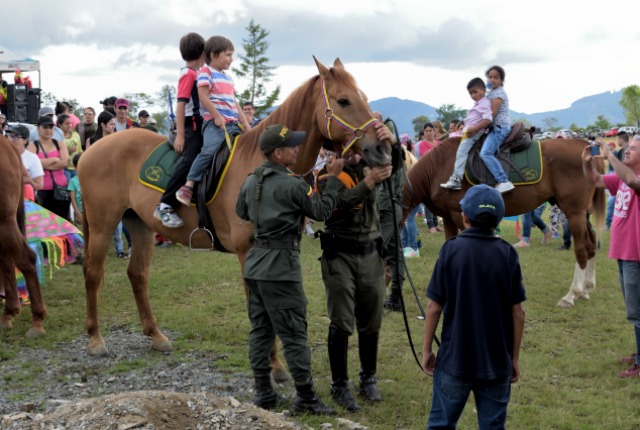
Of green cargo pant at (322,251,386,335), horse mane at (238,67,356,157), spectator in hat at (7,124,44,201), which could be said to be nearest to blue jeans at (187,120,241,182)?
horse mane at (238,67,356,157)

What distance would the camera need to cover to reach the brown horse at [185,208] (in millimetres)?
5062

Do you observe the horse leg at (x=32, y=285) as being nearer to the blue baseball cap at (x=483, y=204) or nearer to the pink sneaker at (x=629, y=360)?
the blue baseball cap at (x=483, y=204)

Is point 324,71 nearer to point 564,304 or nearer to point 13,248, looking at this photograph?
point 13,248

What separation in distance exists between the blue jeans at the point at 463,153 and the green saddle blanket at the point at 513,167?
2.6 inches

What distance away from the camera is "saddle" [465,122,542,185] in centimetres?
909

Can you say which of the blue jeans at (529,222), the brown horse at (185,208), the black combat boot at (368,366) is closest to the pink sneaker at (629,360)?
the black combat boot at (368,366)

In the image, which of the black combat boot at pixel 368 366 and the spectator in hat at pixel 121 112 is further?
the spectator in hat at pixel 121 112

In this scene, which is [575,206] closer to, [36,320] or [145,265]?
[145,265]

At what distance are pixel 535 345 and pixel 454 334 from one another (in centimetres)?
407

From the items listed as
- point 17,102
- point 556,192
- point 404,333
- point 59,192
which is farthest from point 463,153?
point 17,102

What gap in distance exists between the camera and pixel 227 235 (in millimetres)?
5922

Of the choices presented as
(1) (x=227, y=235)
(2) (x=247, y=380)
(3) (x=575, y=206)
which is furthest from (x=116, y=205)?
(3) (x=575, y=206)

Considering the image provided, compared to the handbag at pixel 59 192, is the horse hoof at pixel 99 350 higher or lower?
lower

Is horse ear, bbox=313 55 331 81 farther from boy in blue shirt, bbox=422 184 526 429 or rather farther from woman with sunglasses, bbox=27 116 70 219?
woman with sunglasses, bbox=27 116 70 219
